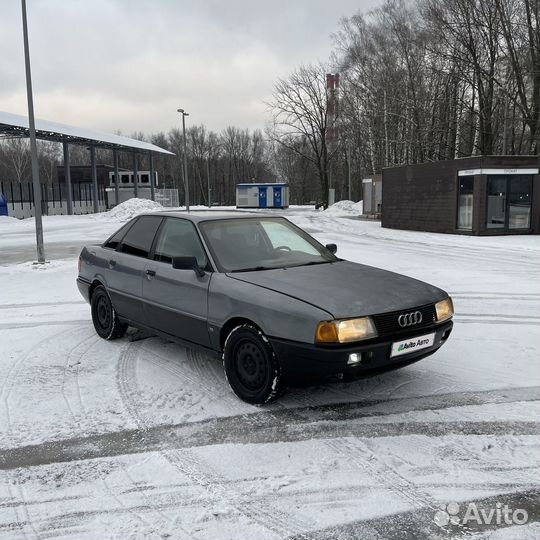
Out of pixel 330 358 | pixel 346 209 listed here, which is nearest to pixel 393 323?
pixel 330 358

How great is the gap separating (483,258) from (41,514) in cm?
1321

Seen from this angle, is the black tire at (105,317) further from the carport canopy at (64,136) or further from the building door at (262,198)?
the building door at (262,198)

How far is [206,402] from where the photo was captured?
14.1ft

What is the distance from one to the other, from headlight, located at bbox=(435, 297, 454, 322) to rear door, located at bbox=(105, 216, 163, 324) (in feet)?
9.36

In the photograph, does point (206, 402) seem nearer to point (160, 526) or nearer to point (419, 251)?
point (160, 526)

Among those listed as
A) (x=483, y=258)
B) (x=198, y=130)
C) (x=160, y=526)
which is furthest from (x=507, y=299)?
(x=198, y=130)

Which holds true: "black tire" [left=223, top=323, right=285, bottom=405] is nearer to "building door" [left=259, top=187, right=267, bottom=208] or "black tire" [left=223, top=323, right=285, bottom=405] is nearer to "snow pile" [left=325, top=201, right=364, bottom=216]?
"snow pile" [left=325, top=201, right=364, bottom=216]

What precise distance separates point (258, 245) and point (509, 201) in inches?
713

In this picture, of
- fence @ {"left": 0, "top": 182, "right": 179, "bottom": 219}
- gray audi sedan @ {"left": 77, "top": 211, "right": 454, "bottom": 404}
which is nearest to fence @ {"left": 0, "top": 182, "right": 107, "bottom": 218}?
fence @ {"left": 0, "top": 182, "right": 179, "bottom": 219}

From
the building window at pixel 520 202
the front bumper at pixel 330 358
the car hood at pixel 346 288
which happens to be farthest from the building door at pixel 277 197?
the front bumper at pixel 330 358

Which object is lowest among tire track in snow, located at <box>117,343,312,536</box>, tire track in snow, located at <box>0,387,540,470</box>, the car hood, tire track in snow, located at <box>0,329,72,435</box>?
tire track in snow, located at <box>117,343,312,536</box>

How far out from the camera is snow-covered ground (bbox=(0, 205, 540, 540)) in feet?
9.09

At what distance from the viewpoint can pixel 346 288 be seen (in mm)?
4137

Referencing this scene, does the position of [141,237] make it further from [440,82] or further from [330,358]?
[440,82]
